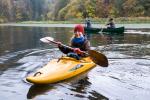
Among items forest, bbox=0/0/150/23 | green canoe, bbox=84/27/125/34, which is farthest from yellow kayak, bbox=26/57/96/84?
forest, bbox=0/0/150/23

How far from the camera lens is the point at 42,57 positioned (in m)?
17.6

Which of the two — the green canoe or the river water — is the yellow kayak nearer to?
the river water

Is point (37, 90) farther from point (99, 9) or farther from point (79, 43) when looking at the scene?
point (99, 9)

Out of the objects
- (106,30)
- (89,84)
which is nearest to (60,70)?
(89,84)

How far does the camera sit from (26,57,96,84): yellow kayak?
10.8 metres

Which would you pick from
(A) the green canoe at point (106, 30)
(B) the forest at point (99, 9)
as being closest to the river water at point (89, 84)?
(A) the green canoe at point (106, 30)

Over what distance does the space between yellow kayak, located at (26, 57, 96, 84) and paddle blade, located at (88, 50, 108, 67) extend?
0.80ft

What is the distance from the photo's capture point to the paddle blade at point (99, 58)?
1346 centimetres

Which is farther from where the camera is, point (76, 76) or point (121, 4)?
point (121, 4)

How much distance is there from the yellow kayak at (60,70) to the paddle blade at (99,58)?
0.80 feet

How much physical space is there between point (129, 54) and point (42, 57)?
15.3 feet

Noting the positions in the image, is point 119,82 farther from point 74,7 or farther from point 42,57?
point 74,7

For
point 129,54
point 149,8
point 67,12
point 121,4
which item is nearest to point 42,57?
point 129,54

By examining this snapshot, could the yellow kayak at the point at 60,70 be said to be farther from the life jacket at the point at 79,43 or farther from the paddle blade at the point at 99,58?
the life jacket at the point at 79,43
